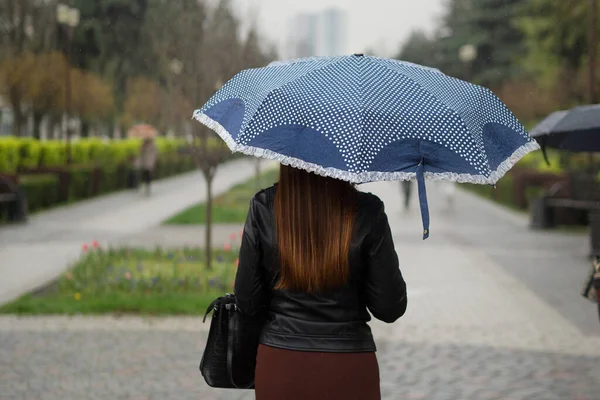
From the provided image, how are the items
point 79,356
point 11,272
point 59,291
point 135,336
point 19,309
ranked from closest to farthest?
point 79,356, point 135,336, point 19,309, point 59,291, point 11,272

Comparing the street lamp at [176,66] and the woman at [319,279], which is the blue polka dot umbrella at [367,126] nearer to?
the woman at [319,279]

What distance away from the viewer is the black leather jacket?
2852mm

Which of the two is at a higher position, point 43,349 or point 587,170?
point 587,170

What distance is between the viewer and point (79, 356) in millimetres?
6547

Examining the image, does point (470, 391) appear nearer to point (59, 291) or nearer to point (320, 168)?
point (320, 168)

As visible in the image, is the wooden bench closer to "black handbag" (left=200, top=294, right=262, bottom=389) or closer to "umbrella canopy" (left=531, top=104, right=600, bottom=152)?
"umbrella canopy" (left=531, top=104, right=600, bottom=152)

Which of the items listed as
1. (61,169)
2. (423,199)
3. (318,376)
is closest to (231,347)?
(318,376)

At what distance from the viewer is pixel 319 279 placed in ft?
9.34

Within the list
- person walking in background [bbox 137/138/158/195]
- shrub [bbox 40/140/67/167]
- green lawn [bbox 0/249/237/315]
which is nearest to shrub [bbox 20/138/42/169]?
shrub [bbox 40/140/67/167]

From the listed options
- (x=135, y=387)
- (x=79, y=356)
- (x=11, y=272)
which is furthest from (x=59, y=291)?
(x=135, y=387)

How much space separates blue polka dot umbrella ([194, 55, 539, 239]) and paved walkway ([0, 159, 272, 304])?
6474 mm

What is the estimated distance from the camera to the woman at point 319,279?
2.84m

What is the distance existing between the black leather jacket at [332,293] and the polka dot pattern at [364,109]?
200 millimetres

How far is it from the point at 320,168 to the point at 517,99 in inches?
1453
